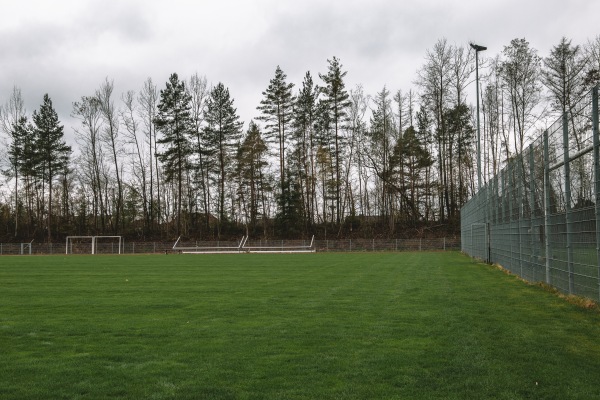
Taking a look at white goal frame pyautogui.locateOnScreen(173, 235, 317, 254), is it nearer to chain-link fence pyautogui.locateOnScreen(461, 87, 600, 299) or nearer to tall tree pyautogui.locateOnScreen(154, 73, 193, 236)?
tall tree pyautogui.locateOnScreen(154, 73, 193, 236)

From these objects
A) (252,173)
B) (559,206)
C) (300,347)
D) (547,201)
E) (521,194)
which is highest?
(252,173)

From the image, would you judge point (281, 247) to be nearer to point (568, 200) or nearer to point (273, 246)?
point (273, 246)

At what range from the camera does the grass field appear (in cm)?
402

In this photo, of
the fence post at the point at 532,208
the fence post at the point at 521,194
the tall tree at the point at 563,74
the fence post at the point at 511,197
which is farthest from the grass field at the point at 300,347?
the tall tree at the point at 563,74

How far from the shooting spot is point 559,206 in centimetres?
973

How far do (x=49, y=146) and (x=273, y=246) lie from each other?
25.9m

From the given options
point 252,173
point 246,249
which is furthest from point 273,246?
point 252,173

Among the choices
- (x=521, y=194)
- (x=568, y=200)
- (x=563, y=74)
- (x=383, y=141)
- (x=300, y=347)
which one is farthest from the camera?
(x=383, y=141)

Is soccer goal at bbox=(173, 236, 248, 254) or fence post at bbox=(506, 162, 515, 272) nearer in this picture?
fence post at bbox=(506, 162, 515, 272)

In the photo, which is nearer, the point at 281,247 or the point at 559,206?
the point at 559,206

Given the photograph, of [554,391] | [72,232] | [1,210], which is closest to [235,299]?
[554,391]

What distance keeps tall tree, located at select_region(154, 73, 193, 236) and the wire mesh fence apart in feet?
19.7

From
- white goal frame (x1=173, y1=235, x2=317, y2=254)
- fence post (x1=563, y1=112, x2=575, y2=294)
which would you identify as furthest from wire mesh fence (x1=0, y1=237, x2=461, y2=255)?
fence post (x1=563, y1=112, x2=575, y2=294)

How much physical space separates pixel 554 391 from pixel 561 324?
325 cm
